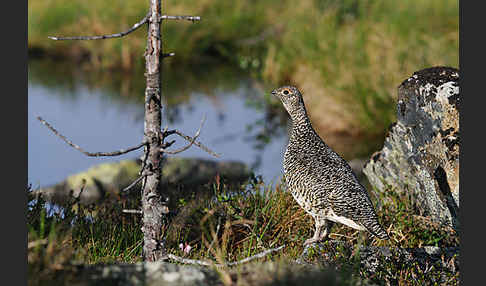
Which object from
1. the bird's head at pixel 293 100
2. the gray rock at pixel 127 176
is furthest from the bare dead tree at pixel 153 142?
the gray rock at pixel 127 176

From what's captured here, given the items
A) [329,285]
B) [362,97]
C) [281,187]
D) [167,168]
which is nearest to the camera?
[329,285]

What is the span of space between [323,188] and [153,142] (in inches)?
51.6

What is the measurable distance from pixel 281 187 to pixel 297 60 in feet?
25.2

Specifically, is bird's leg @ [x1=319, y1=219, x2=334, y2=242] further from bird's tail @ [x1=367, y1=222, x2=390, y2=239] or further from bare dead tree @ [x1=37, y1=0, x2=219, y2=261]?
bare dead tree @ [x1=37, y1=0, x2=219, y2=261]

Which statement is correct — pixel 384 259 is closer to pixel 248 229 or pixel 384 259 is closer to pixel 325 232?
pixel 325 232

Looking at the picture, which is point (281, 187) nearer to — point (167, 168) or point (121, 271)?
point (121, 271)

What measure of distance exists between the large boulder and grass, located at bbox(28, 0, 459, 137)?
3.56 metres

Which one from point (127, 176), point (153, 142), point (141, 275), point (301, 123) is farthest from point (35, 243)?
point (127, 176)

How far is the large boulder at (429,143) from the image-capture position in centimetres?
515

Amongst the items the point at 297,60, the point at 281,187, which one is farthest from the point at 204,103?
the point at 281,187

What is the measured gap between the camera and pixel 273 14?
18.5 metres

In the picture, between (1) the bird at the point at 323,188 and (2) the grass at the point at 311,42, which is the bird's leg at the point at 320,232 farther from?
(2) the grass at the point at 311,42

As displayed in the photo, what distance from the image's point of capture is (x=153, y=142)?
4.41 meters

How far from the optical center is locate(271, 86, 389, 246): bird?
4590 millimetres
